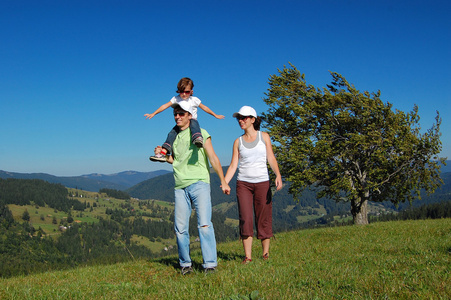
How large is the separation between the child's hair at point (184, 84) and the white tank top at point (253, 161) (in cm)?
179

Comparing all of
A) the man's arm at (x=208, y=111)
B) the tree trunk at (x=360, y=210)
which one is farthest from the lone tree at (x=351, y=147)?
the man's arm at (x=208, y=111)

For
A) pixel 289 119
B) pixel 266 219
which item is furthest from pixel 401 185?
pixel 266 219

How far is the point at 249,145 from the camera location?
721cm

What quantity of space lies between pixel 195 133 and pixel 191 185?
97 cm

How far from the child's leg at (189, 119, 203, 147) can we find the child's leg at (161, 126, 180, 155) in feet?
1.48

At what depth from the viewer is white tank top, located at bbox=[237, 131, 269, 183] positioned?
7145mm

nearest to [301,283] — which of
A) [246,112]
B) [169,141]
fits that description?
[169,141]

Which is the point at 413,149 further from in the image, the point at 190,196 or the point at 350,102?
the point at 190,196

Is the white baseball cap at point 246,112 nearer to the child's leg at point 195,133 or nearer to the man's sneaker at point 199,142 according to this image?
the child's leg at point 195,133

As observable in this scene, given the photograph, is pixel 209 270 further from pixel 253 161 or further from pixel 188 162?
pixel 253 161

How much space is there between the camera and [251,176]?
7.15 m

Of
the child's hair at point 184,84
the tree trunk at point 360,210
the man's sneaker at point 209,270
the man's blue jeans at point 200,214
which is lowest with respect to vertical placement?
the tree trunk at point 360,210

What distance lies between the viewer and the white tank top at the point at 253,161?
7.14 metres

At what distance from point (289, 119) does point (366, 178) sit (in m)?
6.70
